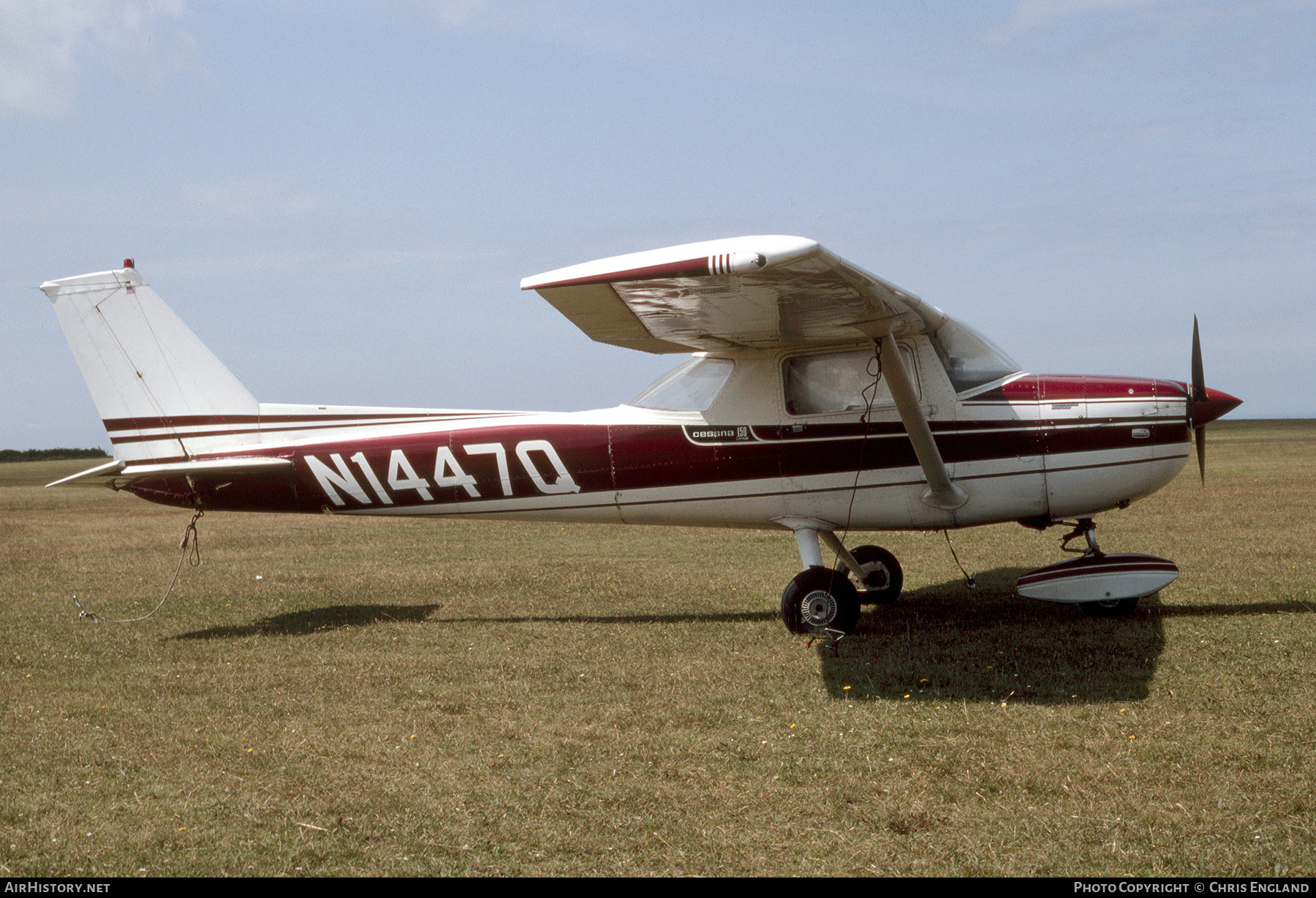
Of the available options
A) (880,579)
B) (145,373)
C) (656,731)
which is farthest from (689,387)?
(145,373)

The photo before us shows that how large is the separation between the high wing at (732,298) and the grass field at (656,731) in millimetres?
2394

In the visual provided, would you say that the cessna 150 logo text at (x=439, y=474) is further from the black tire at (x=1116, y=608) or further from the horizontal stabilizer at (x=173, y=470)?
the black tire at (x=1116, y=608)

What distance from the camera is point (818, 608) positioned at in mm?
7855

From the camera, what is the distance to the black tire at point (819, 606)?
783cm

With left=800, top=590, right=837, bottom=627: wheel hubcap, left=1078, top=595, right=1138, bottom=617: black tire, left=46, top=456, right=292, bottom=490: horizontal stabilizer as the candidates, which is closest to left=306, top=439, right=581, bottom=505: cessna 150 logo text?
left=46, top=456, right=292, bottom=490: horizontal stabilizer

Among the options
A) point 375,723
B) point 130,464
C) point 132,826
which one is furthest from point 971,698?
point 130,464

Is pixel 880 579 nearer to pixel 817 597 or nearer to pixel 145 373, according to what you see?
pixel 817 597

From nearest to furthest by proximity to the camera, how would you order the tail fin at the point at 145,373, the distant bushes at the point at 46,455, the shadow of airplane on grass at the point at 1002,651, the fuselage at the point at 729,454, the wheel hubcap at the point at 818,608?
1. the shadow of airplane on grass at the point at 1002,651
2. the wheel hubcap at the point at 818,608
3. the fuselage at the point at 729,454
4. the tail fin at the point at 145,373
5. the distant bushes at the point at 46,455

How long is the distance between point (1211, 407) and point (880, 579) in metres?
3.17

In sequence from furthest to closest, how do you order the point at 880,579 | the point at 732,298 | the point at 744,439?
the point at 880,579 → the point at 744,439 → the point at 732,298

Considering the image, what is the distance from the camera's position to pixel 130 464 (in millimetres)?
9055

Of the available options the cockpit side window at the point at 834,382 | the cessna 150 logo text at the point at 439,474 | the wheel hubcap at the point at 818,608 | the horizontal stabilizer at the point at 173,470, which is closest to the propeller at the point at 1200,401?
the cockpit side window at the point at 834,382

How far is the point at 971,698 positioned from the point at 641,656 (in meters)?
2.43
